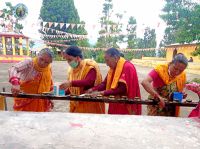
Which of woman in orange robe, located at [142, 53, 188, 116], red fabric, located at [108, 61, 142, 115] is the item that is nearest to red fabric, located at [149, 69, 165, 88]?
woman in orange robe, located at [142, 53, 188, 116]

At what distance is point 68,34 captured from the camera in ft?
97.2

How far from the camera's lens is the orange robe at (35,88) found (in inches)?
149

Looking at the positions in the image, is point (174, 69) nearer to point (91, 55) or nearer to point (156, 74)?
point (156, 74)

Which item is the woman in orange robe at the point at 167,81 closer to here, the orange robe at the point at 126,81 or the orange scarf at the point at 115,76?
the orange robe at the point at 126,81

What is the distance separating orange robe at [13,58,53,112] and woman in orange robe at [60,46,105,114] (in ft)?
1.22

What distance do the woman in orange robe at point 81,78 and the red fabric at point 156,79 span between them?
2.49ft

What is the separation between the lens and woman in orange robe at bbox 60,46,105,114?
3.62 metres

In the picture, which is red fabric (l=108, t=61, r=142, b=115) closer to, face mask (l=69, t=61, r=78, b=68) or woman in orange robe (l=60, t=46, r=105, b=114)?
woman in orange robe (l=60, t=46, r=105, b=114)

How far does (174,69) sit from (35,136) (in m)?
2.17

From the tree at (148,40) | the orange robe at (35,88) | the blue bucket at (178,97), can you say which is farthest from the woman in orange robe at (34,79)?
the tree at (148,40)

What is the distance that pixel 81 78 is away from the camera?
3674mm

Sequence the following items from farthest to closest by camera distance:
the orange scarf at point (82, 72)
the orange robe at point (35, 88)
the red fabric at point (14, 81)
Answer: the orange robe at point (35, 88)
the orange scarf at point (82, 72)
the red fabric at point (14, 81)

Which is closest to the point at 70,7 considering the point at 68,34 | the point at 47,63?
the point at 68,34

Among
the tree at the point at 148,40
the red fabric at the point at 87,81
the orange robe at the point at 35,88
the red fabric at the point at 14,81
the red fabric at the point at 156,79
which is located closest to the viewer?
the red fabric at the point at 14,81
